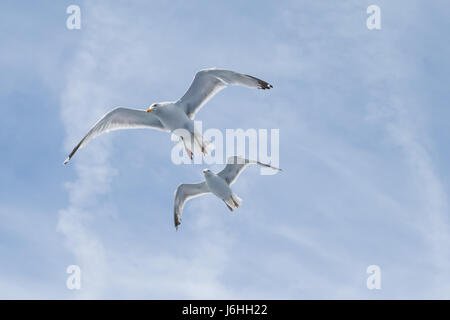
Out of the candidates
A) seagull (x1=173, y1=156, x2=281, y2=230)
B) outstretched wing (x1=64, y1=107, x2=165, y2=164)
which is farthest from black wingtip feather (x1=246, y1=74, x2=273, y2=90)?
outstretched wing (x1=64, y1=107, x2=165, y2=164)

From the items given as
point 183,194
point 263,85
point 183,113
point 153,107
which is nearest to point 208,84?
point 183,113

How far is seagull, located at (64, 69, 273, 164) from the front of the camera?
1508cm

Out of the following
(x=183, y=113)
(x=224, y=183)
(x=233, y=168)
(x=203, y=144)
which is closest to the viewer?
(x=183, y=113)

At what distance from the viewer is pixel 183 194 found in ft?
58.5

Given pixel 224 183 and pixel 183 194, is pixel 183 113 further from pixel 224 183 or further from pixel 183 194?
pixel 183 194

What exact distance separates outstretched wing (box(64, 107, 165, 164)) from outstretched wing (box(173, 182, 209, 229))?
2.20 metres

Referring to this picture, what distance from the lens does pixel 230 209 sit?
16594mm

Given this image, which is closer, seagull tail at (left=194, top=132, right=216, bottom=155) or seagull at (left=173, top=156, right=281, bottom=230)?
seagull tail at (left=194, top=132, right=216, bottom=155)

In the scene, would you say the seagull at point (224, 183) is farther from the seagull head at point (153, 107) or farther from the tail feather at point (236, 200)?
the seagull head at point (153, 107)

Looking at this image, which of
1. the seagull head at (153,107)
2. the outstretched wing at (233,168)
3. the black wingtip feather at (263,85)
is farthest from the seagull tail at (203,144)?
the black wingtip feather at (263,85)

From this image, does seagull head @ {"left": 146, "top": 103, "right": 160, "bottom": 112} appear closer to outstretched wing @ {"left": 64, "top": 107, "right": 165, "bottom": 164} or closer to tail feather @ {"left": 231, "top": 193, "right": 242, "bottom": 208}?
outstretched wing @ {"left": 64, "top": 107, "right": 165, "bottom": 164}

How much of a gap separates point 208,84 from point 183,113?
1013 mm
